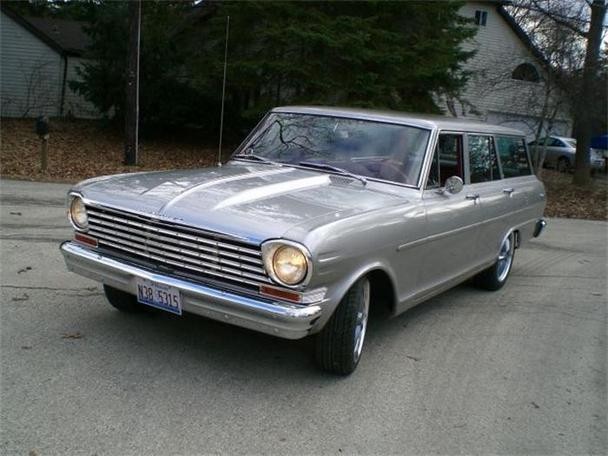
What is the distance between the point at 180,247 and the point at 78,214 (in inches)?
38.5

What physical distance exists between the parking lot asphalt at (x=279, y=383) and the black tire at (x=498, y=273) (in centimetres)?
60

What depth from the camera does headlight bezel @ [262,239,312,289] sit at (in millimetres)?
3459

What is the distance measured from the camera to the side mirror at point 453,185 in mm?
4922

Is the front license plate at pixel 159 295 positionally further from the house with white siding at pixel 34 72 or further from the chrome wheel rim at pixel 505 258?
the house with white siding at pixel 34 72

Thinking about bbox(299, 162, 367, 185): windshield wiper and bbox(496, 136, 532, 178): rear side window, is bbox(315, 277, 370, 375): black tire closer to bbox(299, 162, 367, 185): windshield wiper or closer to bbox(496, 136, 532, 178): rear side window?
bbox(299, 162, 367, 185): windshield wiper

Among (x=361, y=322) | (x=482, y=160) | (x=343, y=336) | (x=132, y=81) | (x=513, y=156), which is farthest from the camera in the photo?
(x=132, y=81)

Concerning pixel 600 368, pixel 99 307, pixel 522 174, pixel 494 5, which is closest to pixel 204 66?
pixel 522 174

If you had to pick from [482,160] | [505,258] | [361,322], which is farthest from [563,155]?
[361,322]

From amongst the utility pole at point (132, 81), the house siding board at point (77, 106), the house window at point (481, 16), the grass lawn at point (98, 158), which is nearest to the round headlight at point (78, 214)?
the grass lawn at point (98, 158)

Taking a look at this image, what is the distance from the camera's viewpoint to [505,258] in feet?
22.3

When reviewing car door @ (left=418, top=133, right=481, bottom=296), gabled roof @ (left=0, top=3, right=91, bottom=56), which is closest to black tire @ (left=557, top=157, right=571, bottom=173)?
gabled roof @ (left=0, top=3, right=91, bottom=56)

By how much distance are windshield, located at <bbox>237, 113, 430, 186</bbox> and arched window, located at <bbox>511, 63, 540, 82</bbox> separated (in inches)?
564

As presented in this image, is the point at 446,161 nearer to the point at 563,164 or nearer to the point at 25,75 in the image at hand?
the point at 25,75

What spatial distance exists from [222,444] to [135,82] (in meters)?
12.8
